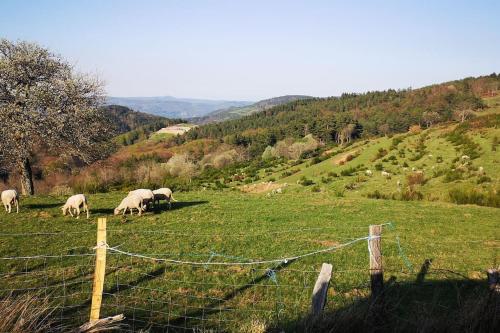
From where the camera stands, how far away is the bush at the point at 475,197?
22392 millimetres

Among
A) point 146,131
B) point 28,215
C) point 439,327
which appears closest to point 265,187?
point 28,215

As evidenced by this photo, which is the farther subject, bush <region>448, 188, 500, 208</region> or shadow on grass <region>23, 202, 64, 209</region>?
bush <region>448, 188, 500, 208</region>

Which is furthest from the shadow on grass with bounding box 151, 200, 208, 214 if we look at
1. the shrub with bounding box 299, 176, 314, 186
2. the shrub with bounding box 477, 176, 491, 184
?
the shrub with bounding box 477, 176, 491, 184

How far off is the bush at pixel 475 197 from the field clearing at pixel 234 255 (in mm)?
1331

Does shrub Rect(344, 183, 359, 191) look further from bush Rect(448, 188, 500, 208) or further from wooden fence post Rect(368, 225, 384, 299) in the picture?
wooden fence post Rect(368, 225, 384, 299)

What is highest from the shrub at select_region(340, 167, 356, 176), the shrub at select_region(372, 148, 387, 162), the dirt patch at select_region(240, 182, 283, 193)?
the shrub at select_region(372, 148, 387, 162)

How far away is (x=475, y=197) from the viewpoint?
23281 millimetres

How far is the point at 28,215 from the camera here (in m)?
18.4

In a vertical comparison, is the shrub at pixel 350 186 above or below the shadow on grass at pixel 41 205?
below

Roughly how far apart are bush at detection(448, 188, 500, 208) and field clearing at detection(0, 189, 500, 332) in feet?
4.37

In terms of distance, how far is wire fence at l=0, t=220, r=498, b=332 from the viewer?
315 inches

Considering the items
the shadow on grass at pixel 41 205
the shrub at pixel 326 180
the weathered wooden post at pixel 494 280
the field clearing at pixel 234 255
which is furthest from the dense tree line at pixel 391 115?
the weathered wooden post at pixel 494 280

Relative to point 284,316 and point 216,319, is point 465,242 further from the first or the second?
point 216,319

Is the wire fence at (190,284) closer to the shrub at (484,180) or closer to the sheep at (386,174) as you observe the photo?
the shrub at (484,180)
